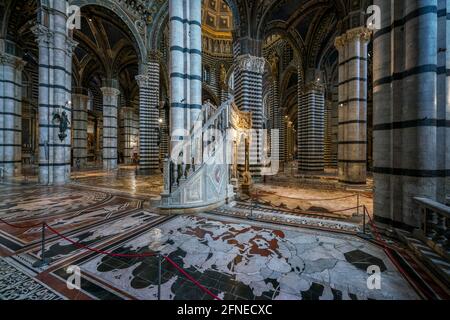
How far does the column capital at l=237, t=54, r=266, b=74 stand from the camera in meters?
13.2

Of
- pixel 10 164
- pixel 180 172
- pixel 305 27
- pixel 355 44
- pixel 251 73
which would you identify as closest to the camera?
pixel 180 172

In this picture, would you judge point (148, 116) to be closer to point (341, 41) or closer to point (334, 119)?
point (341, 41)

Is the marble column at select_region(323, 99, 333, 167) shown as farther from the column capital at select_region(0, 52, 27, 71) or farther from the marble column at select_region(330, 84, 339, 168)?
the column capital at select_region(0, 52, 27, 71)

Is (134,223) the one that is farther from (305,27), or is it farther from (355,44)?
(305,27)

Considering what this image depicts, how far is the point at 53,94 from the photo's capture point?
11.3 m

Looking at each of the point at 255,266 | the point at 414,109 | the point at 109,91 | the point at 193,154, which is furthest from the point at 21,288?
the point at 109,91

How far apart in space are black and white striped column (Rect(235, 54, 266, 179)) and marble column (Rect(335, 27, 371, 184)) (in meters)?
5.01

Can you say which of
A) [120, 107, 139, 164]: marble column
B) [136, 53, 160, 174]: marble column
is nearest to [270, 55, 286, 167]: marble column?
[136, 53, 160, 174]: marble column

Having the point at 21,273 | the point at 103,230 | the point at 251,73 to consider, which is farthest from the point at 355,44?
the point at 21,273

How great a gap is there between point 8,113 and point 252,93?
17.3 meters

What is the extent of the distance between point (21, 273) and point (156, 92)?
16.5 metres

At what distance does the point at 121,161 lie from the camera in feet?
119

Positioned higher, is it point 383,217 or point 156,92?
point 156,92

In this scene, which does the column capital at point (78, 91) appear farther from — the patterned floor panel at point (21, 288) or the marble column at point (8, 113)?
the patterned floor panel at point (21, 288)
